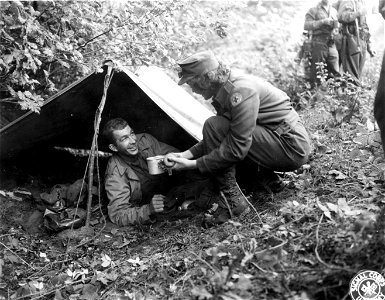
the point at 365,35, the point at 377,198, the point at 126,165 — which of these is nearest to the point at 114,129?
the point at 126,165

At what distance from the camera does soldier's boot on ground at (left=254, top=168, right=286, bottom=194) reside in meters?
4.48

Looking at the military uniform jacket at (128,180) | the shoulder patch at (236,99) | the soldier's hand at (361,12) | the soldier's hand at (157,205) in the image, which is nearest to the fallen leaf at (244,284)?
A: the shoulder patch at (236,99)

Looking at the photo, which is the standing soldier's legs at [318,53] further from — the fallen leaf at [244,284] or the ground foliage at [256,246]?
the fallen leaf at [244,284]

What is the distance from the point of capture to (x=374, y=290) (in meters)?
2.50

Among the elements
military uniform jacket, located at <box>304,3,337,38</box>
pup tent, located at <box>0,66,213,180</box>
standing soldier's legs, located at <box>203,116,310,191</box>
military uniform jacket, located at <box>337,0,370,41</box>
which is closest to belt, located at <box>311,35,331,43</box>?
military uniform jacket, located at <box>304,3,337,38</box>

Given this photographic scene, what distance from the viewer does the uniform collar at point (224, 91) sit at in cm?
395

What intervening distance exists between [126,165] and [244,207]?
1594 millimetres

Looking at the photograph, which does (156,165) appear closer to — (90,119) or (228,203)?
(228,203)

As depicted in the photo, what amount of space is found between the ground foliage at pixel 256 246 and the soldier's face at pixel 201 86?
1.14 metres

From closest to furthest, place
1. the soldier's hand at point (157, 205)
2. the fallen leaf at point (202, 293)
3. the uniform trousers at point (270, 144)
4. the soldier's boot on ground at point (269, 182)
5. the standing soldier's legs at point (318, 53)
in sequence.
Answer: the fallen leaf at point (202, 293) < the uniform trousers at point (270, 144) < the soldier's boot on ground at point (269, 182) < the soldier's hand at point (157, 205) < the standing soldier's legs at point (318, 53)

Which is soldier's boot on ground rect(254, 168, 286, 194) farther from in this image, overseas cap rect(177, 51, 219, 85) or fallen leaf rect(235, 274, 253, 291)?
fallen leaf rect(235, 274, 253, 291)

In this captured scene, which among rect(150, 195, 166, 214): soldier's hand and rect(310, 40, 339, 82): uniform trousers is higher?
rect(310, 40, 339, 82): uniform trousers

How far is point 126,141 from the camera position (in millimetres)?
4992

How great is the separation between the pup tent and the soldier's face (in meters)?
0.71
